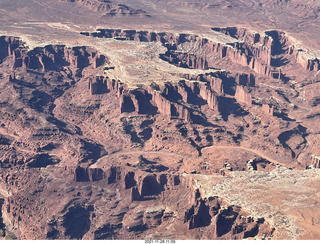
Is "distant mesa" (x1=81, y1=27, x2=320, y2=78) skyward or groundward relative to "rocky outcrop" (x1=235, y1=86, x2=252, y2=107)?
skyward

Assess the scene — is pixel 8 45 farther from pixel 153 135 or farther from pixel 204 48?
pixel 153 135

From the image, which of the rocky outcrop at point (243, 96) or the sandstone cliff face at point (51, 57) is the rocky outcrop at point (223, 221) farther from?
the sandstone cliff face at point (51, 57)

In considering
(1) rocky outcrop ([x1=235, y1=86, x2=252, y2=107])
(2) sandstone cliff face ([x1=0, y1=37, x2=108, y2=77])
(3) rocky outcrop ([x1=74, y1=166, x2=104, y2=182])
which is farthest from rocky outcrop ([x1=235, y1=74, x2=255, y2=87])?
(3) rocky outcrop ([x1=74, y1=166, x2=104, y2=182])

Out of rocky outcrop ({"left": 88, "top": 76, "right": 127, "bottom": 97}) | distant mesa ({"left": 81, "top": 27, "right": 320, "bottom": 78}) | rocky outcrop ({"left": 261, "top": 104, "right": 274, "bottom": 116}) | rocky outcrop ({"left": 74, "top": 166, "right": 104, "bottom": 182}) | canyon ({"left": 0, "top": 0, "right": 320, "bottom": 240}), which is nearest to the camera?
canyon ({"left": 0, "top": 0, "right": 320, "bottom": 240})

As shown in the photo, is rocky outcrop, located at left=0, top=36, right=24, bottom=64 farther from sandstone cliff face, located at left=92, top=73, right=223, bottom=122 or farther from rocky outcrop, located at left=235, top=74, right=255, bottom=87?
rocky outcrop, located at left=235, top=74, right=255, bottom=87

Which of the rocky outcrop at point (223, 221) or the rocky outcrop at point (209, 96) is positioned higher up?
the rocky outcrop at point (209, 96)

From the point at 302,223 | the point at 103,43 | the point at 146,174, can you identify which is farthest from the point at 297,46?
the point at 302,223

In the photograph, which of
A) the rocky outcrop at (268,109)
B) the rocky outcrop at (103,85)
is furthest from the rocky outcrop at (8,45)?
the rocky outcrop at (268,109)

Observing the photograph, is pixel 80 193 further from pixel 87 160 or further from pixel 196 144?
pixel 196 144
